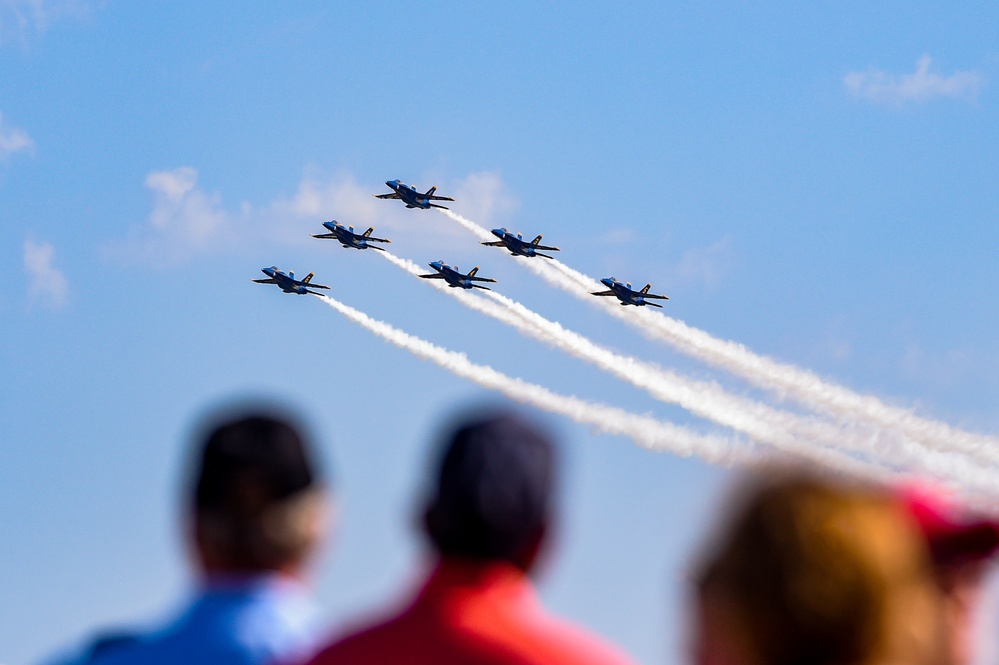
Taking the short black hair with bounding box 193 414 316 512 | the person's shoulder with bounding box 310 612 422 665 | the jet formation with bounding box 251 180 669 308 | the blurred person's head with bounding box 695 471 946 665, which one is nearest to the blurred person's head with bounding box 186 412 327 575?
the short black hair with bounding box 193 414 316 512

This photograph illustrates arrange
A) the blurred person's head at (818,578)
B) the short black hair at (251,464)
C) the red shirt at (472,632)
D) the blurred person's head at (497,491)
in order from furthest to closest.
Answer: the short black hair at (251,464) → the blurred person's head at (497,491) → the red shirt at (472,632) → the blurred person's head at (818,578)

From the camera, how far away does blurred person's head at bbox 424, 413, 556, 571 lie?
8.37 meters

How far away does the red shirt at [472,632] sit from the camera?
793 cm

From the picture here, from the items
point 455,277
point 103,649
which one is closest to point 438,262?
point 455,277

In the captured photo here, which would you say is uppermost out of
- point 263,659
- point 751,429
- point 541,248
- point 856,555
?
point 541,248

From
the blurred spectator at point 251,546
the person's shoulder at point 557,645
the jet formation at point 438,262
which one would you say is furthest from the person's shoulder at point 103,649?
the jet formation at point 438,262

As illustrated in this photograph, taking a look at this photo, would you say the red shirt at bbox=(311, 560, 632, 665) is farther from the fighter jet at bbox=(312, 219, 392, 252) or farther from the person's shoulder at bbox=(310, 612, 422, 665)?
the fighter jet at bbox=(312, 219, 392, 252)

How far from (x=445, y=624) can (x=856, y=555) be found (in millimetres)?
3318

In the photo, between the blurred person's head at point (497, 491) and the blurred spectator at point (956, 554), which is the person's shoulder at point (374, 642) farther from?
the blurred spectator at point (956, 554)

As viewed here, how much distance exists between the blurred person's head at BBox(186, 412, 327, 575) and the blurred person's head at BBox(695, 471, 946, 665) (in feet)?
13.1

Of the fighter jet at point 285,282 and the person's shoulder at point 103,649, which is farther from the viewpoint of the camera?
the fighter jet at point 285,282

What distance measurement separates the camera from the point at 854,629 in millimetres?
5828

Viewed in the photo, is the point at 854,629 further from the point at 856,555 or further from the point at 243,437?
the point at 243,437

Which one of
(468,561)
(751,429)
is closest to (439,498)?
(468,561)
